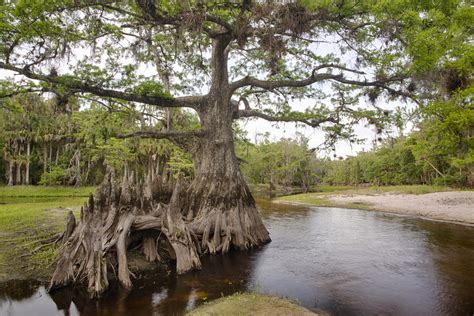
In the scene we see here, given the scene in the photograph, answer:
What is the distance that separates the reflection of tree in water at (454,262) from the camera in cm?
853

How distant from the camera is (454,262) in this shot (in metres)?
12.3

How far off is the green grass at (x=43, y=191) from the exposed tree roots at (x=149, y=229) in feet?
110

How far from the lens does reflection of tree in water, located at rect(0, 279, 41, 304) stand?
852cm

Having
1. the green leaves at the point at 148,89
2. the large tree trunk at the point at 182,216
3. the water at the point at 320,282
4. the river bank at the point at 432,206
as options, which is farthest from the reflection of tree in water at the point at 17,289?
the river bank at the point at 432,206

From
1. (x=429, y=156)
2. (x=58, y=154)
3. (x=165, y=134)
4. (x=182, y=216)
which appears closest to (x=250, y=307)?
(x=182, y=216)

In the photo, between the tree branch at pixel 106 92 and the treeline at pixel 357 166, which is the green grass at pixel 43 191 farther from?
the tree branch at pixel 106 92

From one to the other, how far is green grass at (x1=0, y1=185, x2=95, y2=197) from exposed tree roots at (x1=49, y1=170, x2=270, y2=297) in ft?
110

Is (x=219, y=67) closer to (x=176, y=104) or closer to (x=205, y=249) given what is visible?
(x=176, y=104)

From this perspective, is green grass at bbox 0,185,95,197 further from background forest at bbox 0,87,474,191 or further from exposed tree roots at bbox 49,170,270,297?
exposed tree roots at bbox 49,170,270,297

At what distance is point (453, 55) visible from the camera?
26.8ft

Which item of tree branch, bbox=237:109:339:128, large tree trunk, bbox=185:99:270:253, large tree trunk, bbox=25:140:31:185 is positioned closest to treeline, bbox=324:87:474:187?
tree branch, bbox=237:109:339:128

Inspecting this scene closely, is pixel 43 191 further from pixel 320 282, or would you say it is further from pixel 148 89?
pixel 320 282

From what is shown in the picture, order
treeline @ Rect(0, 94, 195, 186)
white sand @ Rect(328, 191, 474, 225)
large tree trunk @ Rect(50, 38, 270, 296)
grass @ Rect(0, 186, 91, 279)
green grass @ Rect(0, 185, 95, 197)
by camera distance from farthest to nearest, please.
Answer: treeline @ Rect(0, 94, 195, 186)
green grass @ Rect(0, 185, 95, 197)
white sand @ Rect(328, 191, 474, 225)
grass @ Rect(0, 186, 91, 279)
large tree trunk @ Rect(50, 38, 270, 296)

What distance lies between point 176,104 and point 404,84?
9.20 metres
